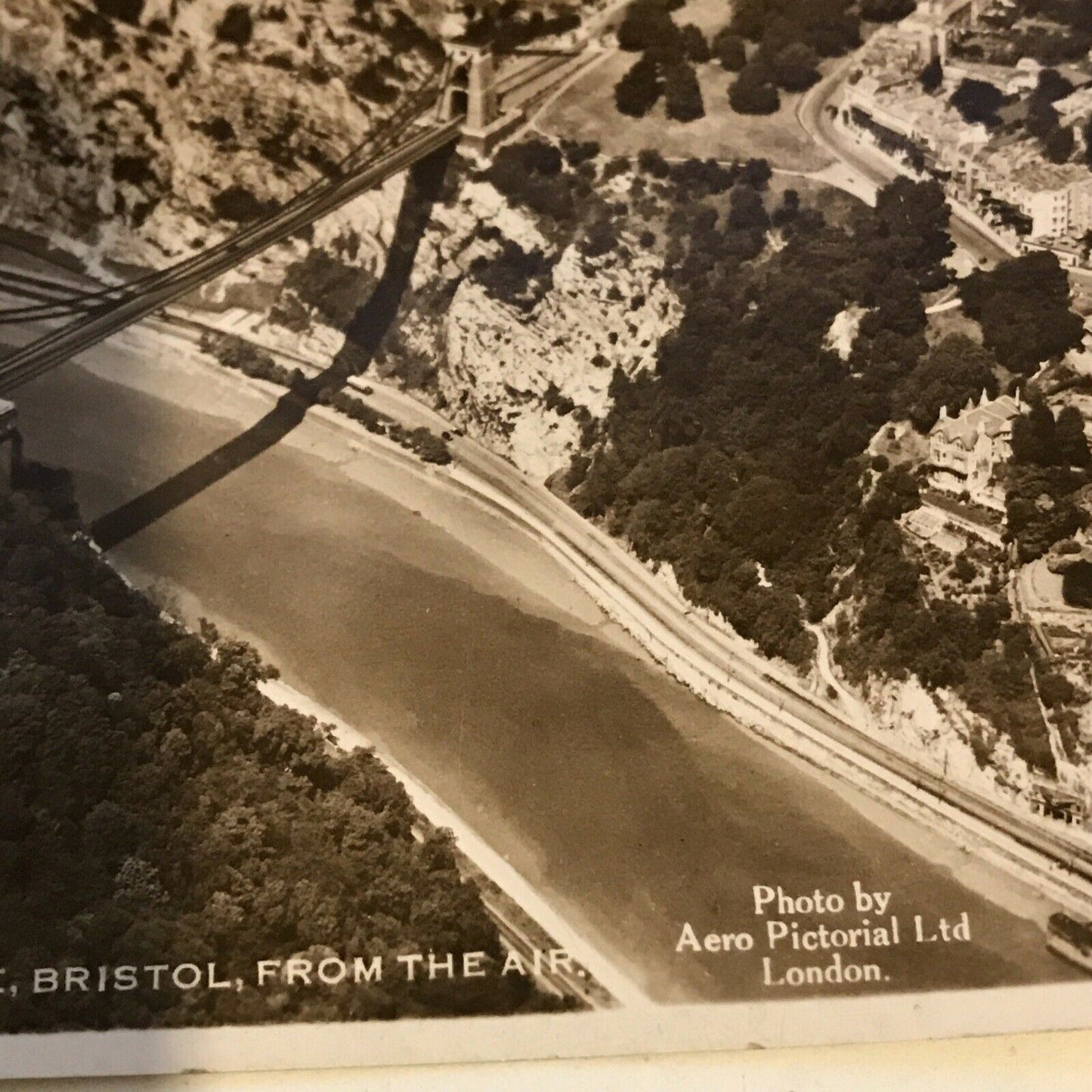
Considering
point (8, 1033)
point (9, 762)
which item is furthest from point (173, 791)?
point (8, 1033)

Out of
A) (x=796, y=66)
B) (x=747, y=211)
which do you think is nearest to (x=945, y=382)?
(x=747, y=211)

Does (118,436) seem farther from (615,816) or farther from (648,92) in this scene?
(648,92)

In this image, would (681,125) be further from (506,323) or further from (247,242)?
(247,242)

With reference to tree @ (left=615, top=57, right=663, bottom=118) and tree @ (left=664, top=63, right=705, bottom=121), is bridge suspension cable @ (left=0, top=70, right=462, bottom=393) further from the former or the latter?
tree @ (left=664, top=63, right=705, bottom=121)

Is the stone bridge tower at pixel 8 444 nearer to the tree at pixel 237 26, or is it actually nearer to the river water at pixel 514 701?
the river water at pixel 514 701

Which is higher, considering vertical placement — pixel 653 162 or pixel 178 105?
pixel 653 162

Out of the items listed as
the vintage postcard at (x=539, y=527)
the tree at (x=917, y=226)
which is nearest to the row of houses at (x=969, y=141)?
the vintage postcard at (x=539, y=527)

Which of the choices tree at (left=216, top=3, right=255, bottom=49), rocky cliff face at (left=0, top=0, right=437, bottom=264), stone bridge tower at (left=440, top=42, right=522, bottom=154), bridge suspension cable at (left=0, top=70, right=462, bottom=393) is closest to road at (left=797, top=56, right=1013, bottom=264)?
stone bridge tower at (left=440, top=42, right=522, bottom=154)
